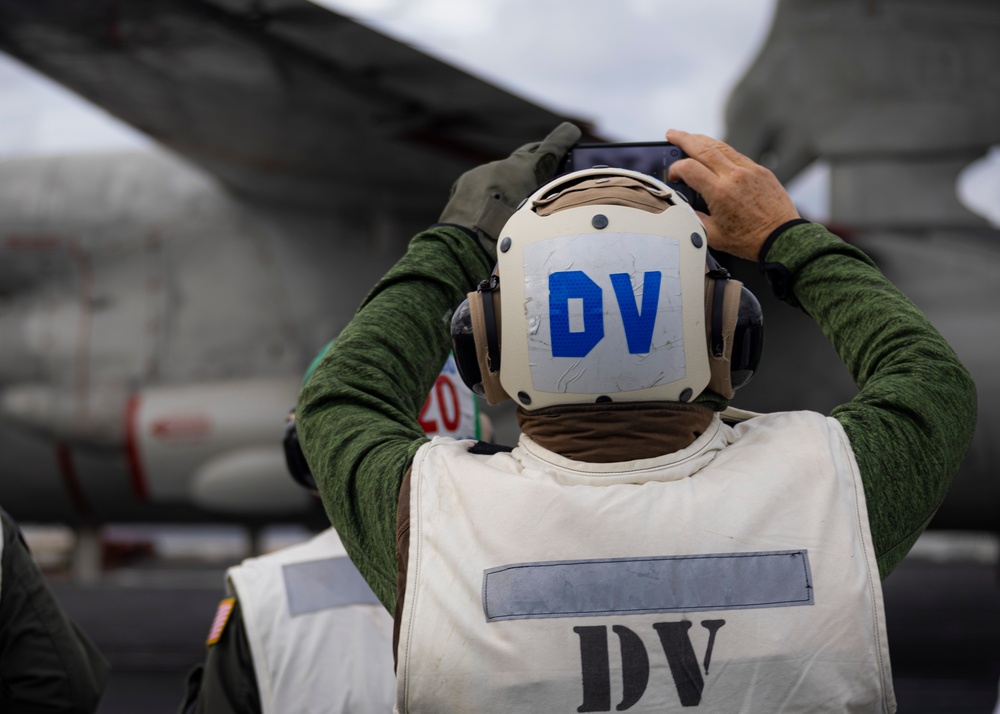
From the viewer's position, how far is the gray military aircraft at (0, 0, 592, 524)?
562 centimetres

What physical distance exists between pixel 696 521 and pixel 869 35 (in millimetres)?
6528

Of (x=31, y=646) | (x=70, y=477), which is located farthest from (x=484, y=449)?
(x=70, y=477)

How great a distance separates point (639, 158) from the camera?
1.51 meters

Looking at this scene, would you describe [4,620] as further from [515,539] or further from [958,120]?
[958,120]

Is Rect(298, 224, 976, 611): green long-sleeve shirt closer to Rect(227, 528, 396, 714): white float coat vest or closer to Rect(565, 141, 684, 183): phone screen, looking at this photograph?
Rect(565, 141, 684, 183): phone screen

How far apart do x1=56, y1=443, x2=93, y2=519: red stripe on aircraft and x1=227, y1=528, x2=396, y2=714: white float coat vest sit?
490 centimetres

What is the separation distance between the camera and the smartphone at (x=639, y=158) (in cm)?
147

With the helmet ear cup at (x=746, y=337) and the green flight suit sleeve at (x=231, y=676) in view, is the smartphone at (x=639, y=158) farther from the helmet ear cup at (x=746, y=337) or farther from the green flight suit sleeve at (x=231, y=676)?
the green flight suit sleeve at (x=231, y=676)

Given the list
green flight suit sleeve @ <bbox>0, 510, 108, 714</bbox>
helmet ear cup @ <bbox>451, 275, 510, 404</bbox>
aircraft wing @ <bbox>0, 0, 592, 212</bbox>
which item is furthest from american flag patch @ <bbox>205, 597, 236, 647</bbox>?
aircraft wing @ <bbox>0, 0, 592, 212</bbox>

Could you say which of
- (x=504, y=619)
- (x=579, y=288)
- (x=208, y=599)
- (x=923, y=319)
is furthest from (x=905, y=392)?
(x=208, y=599)

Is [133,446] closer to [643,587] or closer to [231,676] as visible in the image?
[231,676]

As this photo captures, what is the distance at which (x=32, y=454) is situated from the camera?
6.29m

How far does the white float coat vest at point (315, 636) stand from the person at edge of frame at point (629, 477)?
67cm

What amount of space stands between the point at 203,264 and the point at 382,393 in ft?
17.9
